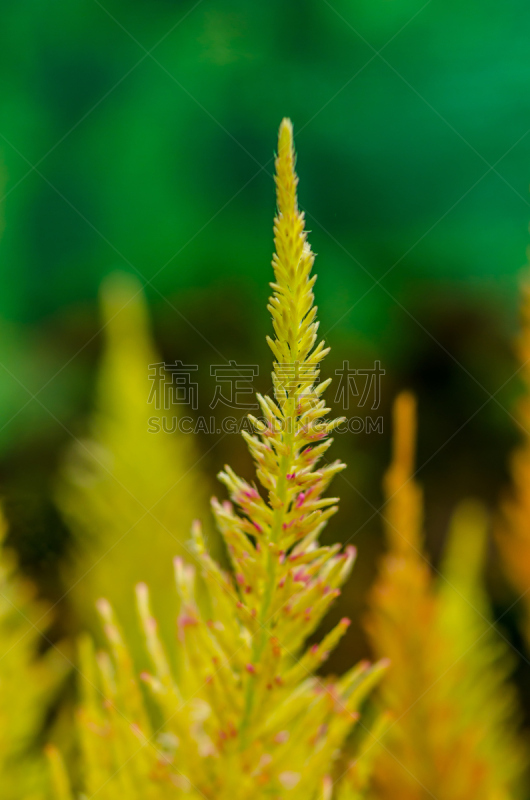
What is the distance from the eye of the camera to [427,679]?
138 millimetres

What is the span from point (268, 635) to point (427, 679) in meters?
0.06

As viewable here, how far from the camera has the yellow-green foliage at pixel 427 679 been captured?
0.43ft

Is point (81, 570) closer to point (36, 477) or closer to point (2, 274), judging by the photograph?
point (36, 477)

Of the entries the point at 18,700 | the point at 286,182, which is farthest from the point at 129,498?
the point at 286,182

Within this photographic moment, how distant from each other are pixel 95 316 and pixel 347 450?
24cm

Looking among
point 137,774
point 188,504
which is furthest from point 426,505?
point 137,774

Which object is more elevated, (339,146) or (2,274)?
(339,146)

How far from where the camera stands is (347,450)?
41cm

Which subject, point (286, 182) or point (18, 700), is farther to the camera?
point (18, 700)

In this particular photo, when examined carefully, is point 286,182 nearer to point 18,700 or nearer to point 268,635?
point 268,635

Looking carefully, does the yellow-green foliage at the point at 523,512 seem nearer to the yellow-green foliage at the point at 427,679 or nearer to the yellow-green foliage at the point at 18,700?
the yellow-green foliage at the point at 427,679

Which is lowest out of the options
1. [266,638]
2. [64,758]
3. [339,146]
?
[64,758]

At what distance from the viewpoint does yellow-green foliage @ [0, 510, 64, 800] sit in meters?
0.17

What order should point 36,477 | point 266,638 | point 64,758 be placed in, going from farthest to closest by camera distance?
point 36,477, point 64,758, point 266,638
